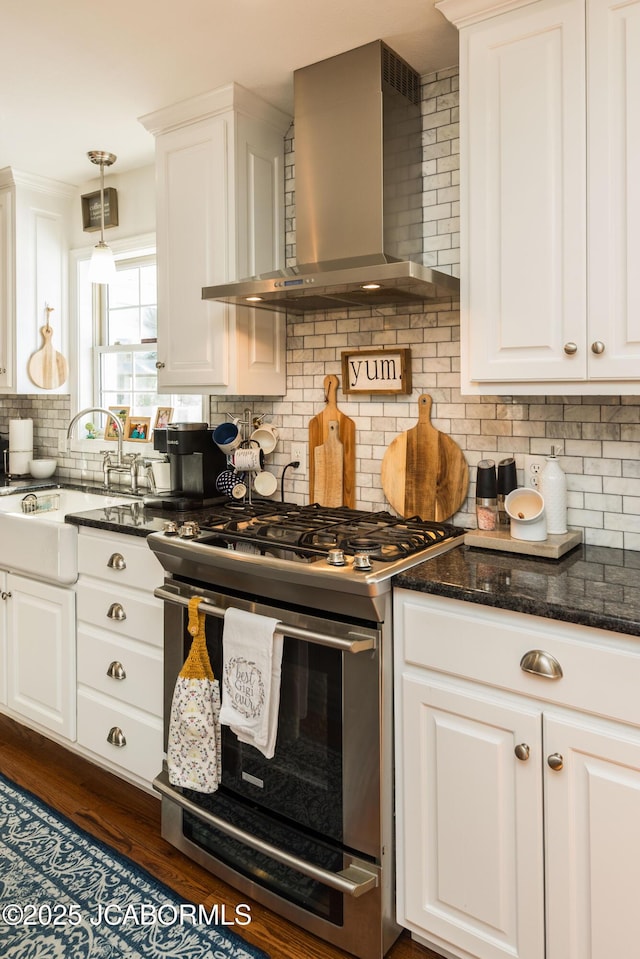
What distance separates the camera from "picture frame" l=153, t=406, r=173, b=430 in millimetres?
3289

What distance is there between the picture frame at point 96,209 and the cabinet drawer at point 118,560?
5.90ft

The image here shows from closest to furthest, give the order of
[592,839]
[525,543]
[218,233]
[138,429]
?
[592,839] → [525,543] → [218,233] → [138,429]

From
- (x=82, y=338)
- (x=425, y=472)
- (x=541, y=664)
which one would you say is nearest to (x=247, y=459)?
(x=425, y=472)

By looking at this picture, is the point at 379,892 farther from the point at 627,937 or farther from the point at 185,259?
the point at 185,259

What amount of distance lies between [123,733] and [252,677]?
2.72ft

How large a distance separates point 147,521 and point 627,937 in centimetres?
178

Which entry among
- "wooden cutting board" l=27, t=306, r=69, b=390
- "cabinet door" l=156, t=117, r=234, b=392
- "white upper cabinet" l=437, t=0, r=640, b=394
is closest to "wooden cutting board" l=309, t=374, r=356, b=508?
"cabinet door" l=156, t=117, r=234, b=392

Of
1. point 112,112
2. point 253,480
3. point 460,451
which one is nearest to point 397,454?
point 460,451

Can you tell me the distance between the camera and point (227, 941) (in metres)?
1.78

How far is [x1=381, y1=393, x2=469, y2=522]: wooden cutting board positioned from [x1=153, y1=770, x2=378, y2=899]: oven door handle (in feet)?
3.63

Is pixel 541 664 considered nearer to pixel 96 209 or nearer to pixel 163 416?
pixel 163 416

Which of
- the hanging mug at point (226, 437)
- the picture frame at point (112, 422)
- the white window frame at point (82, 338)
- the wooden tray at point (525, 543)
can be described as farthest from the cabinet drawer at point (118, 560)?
the white window frame at point (82, 338)

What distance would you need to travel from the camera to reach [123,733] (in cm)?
239

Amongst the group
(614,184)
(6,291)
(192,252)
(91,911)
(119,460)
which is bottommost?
(91,911)
